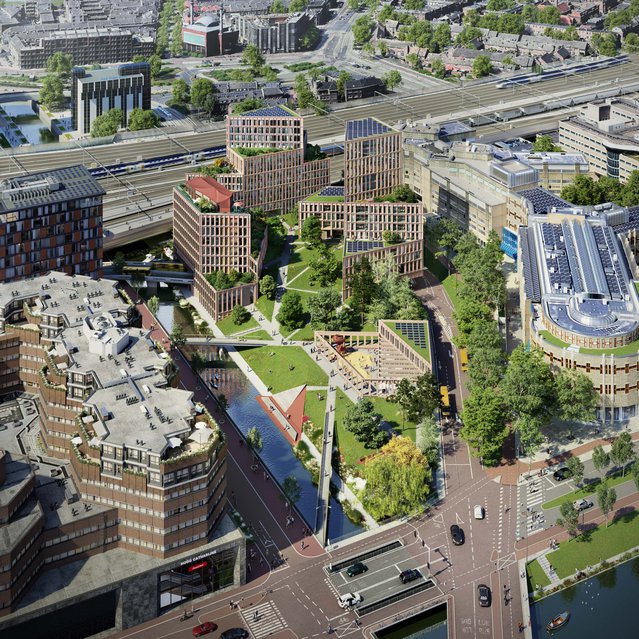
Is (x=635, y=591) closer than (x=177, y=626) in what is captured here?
No

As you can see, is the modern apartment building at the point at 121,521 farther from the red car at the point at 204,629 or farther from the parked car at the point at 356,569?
the parked car at the point at 356,569

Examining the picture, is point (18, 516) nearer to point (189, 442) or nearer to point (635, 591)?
point (189, 442)

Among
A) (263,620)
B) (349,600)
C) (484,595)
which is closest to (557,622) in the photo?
(484,595)

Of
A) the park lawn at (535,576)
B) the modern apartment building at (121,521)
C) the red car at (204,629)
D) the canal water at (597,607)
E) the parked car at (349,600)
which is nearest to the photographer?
the modern apartment building at (121,521)

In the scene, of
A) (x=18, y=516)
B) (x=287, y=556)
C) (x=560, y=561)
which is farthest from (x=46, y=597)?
(x=560, y=561)

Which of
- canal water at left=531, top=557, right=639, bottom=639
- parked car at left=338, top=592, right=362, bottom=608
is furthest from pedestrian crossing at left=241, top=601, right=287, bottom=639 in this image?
canal water at left=531, top=557, right=639, bottom=639

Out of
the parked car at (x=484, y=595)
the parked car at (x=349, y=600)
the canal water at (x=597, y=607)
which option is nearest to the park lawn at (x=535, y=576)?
the canal water at (x=597, y=607)
